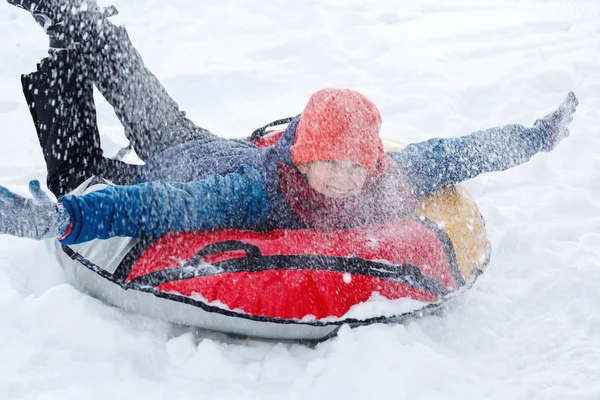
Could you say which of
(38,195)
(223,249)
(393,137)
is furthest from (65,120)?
(393,137)

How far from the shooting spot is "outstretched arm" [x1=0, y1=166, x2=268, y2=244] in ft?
6.75

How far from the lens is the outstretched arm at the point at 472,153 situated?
2.94m

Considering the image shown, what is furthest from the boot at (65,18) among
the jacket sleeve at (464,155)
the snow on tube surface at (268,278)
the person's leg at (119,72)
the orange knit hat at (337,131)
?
the jacket sleeve at (464,155)

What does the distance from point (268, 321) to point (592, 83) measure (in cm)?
425

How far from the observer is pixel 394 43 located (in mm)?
6289

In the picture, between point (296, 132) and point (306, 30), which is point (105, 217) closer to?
point (296, 132)

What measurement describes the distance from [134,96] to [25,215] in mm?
1350

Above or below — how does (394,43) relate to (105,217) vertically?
below

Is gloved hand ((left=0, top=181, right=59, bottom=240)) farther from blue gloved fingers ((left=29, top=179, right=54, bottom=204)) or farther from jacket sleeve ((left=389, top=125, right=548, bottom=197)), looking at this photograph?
jacket sleeve ((left=389, top=125, right=548, bottom=197))

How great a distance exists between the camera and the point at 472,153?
3.10m

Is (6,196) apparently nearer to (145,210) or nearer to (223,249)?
(145,210)

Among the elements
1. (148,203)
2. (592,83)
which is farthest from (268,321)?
(592,83)

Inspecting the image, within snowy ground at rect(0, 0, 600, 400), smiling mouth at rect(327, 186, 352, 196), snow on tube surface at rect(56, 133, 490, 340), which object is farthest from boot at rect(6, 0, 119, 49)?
smiling mouth at rect(327, 186, 352, 196)

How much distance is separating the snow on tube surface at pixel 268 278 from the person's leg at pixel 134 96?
79 cm
